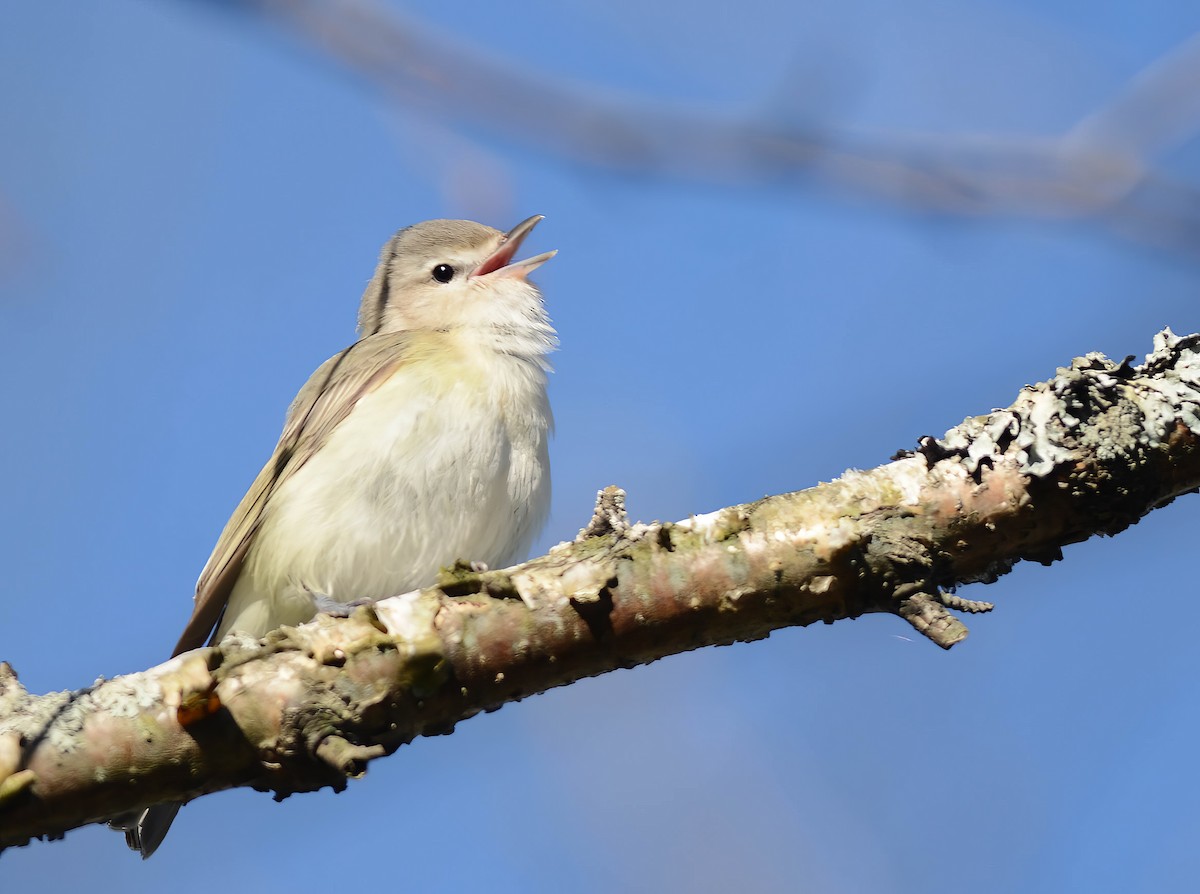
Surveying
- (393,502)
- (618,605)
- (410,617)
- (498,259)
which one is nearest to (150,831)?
(393,502)

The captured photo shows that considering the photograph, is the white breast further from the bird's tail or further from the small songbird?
the bird's tail

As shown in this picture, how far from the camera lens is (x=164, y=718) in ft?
7.34

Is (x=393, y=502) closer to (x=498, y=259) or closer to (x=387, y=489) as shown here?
(x=387, y=489)

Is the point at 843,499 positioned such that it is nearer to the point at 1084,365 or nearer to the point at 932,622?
the point at 932,622

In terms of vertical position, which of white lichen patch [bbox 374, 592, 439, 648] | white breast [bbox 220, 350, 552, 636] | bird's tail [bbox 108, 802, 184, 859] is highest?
white breast [bbox 220, 350, 552, 636]

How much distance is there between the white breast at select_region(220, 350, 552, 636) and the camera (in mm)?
3973

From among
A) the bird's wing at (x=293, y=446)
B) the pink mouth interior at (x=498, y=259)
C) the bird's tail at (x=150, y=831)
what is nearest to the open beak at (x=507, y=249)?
the pink mouth interior at (x=498, y=259)

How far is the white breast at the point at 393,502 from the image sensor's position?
3973 mm

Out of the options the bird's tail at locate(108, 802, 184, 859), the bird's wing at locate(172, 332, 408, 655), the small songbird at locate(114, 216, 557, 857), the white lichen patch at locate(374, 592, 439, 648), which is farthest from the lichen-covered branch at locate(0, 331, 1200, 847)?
the bird's wing at locate(172, 332, 408, 655)

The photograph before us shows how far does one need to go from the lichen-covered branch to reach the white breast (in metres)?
1.55

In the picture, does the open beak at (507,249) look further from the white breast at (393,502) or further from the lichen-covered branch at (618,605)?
the lichen-covered branch at (618,605)

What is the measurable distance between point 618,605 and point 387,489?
5.84 ft

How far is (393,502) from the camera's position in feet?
13.0

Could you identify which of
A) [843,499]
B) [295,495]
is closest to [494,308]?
[295,495]
